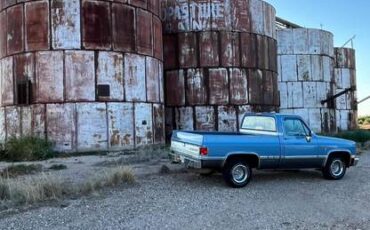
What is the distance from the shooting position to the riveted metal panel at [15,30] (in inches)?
781

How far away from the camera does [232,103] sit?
82.9ft

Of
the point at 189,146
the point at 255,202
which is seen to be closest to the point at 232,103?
the point at 189,146

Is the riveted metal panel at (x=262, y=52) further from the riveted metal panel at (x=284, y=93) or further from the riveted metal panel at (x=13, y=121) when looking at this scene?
the riveted metal panel at (x=13, y=121)

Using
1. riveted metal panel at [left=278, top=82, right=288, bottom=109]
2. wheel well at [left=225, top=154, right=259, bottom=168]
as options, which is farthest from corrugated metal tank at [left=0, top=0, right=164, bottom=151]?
riveted metal panel at [left=278, top=82, right=288, bottom=109]

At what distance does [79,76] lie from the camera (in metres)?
19.3

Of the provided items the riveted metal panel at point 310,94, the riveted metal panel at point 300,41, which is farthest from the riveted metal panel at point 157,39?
the riveted metal panel at point 310,94

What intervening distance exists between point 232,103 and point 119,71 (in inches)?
304

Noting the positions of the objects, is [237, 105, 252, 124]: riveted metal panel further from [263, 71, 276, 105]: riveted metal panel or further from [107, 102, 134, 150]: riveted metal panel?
[107, 102, 134, 150]: riveted metal panel

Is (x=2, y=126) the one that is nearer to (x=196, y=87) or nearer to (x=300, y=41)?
(x=196, y=87)

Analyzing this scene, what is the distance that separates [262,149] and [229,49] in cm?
1511

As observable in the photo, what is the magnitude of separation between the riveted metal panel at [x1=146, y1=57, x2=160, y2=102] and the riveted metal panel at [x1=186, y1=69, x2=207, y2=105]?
10.7ft

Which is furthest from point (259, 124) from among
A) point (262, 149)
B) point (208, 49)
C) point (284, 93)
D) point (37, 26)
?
point (284, 93)

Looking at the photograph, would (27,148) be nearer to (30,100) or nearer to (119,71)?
(30,100)

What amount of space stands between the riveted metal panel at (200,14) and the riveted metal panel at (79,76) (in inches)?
313
